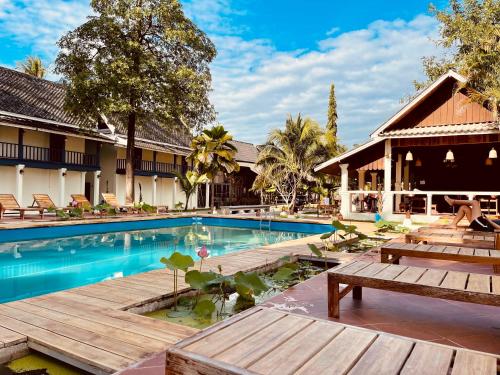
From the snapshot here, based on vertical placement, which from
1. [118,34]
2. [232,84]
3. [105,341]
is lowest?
[105,341]

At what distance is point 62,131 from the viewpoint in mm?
19328

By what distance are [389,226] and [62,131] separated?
51.9 feet

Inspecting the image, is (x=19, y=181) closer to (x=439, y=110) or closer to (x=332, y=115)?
(x=439, y=110)

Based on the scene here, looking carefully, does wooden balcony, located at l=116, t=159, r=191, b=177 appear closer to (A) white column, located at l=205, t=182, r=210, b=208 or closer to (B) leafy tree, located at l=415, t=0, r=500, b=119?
(A) white column, located at l=205, t=182, r=210, b=208

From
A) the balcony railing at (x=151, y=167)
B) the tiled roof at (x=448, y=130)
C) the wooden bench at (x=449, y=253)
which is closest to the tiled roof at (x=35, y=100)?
the balcony railing at (x=151, y=167)

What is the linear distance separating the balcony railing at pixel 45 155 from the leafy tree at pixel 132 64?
2.77m

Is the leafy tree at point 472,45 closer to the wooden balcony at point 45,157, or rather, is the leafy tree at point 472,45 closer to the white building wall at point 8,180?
the wooden balcony at point 45,157

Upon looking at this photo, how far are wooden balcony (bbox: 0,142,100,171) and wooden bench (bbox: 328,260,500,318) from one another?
17.9 meters

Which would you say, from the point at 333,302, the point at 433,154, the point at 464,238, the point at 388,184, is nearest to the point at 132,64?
the point at 388,184

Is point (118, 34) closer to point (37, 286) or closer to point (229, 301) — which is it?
point (37, 286)

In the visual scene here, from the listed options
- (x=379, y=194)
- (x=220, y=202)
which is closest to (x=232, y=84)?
(x=379, y=194)

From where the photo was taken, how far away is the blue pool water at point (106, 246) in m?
7.38

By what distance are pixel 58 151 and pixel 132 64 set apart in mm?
6401

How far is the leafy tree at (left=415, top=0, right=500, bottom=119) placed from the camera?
46.9ft
